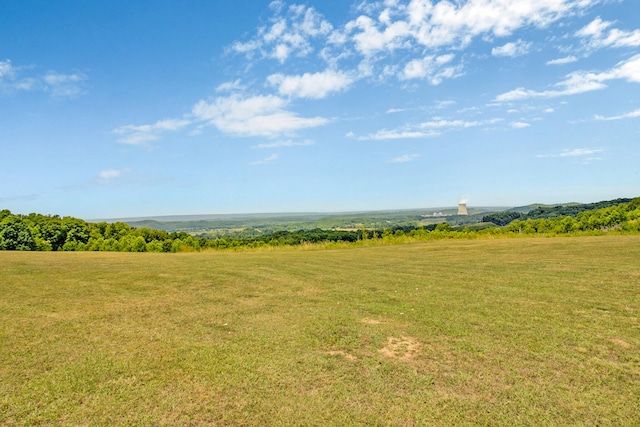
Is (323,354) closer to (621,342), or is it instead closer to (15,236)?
(621,342)

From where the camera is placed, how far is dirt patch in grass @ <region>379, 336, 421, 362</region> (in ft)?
17.5

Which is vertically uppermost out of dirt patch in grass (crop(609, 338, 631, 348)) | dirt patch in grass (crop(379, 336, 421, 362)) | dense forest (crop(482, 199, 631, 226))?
dense forest (crop(482, 199, 631, 226))

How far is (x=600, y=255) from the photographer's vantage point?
14.9m

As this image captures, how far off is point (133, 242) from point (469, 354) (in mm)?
44026

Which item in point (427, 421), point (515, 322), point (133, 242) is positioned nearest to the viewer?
point (427, 421)

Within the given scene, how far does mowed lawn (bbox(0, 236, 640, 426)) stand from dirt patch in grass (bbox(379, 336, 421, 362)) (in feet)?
0.13

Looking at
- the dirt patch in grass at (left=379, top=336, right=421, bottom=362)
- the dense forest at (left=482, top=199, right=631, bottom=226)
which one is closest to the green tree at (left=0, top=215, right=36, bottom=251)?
the dirt patch in grass at (left=379, top=336, right=421, bottom=362)

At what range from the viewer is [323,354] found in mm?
5379

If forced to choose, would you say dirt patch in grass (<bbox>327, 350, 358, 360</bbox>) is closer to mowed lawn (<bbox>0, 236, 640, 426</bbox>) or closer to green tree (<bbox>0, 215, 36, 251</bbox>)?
mowed lawn (<bbox>0, 236, 640, 426</bbox>)

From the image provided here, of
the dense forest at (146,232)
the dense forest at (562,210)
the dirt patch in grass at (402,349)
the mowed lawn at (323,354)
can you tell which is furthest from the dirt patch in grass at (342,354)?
the dense forest at (562,210)

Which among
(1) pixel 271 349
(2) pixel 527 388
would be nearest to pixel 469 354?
(2) pixel 527 388

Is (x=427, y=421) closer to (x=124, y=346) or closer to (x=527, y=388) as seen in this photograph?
(x=527, y=388)

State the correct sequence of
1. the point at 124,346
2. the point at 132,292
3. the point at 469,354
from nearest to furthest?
1. the point at 469,354
2. the point at 124,346
3. the point at 132,292

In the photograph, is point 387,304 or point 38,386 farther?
point 387,304
